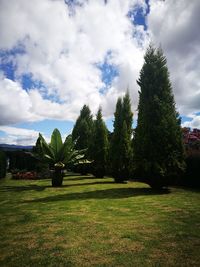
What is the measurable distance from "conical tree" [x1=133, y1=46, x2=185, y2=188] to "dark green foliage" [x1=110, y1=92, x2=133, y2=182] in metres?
4.72

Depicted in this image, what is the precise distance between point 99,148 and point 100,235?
15.7 metres

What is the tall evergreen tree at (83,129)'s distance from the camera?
2580cm

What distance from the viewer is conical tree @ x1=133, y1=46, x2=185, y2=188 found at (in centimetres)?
1112

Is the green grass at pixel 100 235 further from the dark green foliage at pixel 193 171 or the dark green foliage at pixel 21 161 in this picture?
the dark green foliage at pixel 21 161

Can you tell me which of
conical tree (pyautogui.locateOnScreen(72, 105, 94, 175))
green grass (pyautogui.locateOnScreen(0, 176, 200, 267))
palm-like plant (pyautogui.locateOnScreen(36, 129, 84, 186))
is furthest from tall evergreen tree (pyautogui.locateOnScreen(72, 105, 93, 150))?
Result: green grass (pyautogui.locateOnScreen(0, 176, 200, 267))

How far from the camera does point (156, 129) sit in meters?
11.3

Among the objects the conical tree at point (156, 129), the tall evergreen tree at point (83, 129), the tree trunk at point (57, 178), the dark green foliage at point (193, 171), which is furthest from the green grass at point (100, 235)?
the tall evergreen tree at point (83, 129)

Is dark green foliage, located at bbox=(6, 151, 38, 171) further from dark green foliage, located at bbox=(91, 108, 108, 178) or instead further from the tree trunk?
the tree trunk

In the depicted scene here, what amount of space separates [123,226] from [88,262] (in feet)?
6.16

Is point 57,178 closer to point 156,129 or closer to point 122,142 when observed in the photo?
point 122,142

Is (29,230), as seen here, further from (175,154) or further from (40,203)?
(175,154)

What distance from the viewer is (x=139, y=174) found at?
38.8ft

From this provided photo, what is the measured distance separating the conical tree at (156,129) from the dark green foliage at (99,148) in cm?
846

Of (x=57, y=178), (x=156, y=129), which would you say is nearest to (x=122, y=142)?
(x=57, y=178)
